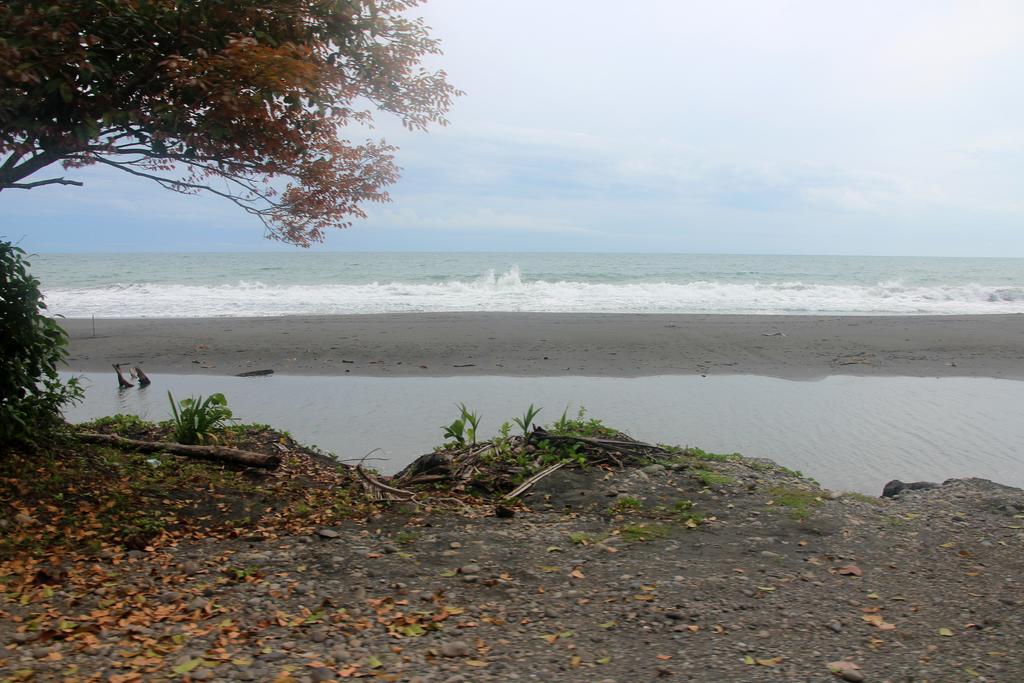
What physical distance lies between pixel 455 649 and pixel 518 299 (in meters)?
27.4

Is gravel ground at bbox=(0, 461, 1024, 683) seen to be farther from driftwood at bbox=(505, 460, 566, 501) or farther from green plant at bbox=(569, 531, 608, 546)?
driftwood at bbox=(505, 460, 566, 501)

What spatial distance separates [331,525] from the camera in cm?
533

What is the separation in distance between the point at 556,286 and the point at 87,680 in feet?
115

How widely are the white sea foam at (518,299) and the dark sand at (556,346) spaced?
4.30 meters

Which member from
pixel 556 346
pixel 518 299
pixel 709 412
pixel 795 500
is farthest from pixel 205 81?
pixel 518 299

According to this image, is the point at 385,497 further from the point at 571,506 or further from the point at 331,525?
the point at 571,506

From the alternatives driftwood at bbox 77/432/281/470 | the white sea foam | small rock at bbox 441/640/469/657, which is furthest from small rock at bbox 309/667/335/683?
the white sea foam

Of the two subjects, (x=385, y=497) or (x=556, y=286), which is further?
(x=556, y=286)

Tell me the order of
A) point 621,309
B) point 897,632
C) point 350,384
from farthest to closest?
point 621,309, point 350,384, point 897,632

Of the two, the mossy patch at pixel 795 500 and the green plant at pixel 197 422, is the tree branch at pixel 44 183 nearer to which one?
the green plant at pixel 197 422

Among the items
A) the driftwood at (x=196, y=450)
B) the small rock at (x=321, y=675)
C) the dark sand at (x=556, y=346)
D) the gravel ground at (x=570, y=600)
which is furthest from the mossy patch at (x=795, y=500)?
the dark sand at (x=556, y=346)

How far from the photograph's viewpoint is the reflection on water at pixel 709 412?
8133mm

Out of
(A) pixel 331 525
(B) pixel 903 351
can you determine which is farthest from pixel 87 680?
(B) pixel 903 351

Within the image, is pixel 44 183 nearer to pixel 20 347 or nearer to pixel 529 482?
pixel 20 347
